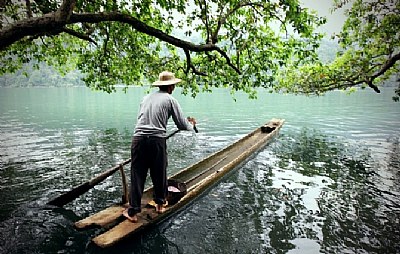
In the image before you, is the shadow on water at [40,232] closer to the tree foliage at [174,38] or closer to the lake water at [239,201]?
the lake water at [239,201]

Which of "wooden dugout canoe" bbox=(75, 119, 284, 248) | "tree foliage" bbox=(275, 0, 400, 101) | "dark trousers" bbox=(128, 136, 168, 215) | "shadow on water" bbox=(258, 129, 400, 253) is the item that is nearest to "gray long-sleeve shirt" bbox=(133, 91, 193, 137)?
"dark trousers" bbox=(128, 136, 168, 215)

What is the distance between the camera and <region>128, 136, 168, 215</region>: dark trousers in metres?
5.32

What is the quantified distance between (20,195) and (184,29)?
290 inches

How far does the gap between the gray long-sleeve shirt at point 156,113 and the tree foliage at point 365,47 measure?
264 inches

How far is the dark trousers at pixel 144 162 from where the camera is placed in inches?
210

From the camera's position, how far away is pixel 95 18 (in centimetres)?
593

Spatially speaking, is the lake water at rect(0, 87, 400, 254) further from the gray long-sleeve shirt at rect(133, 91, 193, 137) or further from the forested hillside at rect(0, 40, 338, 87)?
the forested hillside at rect(0, 40, 338, 87)

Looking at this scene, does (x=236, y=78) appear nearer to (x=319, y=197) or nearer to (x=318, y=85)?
(x=319, y=197)

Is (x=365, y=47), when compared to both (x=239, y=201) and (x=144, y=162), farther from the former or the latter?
(x=144, y=162)

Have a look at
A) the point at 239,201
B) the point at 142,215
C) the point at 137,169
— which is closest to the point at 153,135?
the point at 137,169

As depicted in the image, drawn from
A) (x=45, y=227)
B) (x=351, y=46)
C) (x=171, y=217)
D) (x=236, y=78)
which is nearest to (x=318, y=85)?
(x=351, y=46)

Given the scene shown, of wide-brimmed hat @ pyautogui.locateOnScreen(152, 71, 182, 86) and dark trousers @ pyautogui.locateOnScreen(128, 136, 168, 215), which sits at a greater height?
wide-brimmed hat @ pyautogui.locateOnScreen(152, 71, 182, 86)

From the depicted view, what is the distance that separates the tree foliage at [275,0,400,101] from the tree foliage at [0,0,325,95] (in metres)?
2.06

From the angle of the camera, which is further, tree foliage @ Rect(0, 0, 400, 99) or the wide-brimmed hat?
tree foliage @ Rect(0, 0, 400, 99)
